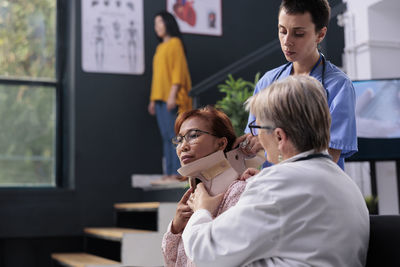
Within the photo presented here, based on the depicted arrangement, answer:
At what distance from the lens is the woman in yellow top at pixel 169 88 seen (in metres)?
5.08

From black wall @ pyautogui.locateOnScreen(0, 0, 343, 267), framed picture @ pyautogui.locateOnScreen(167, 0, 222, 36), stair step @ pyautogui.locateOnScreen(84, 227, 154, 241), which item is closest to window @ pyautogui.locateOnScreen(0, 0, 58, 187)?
black wall @ pyautogui.locateOnScreen(0, 0, 343, 267)

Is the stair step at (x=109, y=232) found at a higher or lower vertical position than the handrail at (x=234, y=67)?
lower

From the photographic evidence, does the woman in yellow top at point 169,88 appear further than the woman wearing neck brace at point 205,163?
Yes

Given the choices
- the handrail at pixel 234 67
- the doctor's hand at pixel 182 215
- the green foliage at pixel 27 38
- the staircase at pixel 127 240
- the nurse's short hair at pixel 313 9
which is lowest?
the staircase at pixel 127 240

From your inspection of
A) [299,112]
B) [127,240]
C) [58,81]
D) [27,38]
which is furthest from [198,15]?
[299,112]

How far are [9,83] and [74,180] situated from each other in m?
1.09

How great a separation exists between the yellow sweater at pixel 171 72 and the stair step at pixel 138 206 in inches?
39.3

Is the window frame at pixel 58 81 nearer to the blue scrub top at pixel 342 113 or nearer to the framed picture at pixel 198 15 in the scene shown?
the framed picture at pixel 198 15

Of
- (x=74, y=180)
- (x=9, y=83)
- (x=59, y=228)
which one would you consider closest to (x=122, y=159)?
(x=74, y=180)

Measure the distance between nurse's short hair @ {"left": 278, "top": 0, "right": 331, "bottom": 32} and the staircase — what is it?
192cm

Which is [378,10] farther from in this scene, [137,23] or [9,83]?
[9,83]

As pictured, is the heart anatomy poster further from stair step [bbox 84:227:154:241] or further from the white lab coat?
the white lab coat

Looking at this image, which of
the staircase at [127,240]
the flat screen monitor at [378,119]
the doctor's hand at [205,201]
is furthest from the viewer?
the staircase at [127,240]

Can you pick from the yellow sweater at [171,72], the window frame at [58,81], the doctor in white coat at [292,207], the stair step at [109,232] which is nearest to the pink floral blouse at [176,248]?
the doctor in white coat at [292,207]
